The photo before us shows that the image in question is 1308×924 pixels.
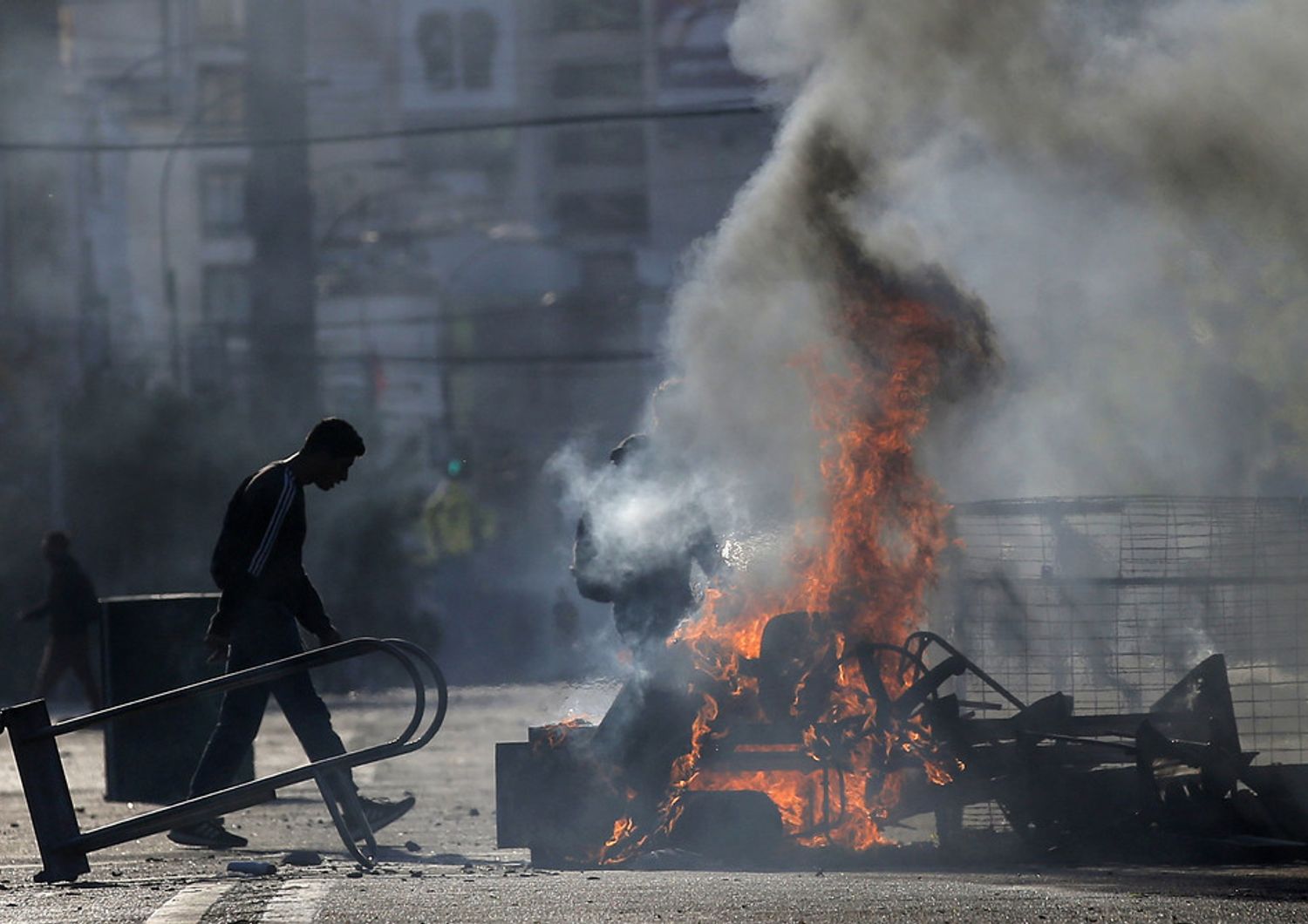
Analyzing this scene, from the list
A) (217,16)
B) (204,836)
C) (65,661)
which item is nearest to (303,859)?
(204,836)

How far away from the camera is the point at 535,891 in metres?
6.59

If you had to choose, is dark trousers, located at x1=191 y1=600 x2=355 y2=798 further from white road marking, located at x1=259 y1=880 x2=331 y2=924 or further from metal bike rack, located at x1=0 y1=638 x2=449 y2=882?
white road marking, located at x1=259 y1=880 x2=331 y2=924

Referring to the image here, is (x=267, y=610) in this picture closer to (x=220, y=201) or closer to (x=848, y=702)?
(x=848, y=702)

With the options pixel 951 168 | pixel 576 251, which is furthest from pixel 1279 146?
pixel 576 251

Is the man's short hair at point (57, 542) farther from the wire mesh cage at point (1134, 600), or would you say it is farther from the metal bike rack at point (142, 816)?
the wire mesh cage at point (1134, 600)

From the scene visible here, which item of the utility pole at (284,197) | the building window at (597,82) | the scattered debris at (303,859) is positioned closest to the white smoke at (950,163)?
the scattered debris at (303,859)

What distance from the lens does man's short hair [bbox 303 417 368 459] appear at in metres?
8.38

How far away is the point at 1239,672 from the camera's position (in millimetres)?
8133

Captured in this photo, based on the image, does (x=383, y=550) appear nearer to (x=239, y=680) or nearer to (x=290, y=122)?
(x=290, y=122)

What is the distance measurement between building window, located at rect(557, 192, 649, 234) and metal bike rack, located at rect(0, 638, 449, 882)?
6123cm

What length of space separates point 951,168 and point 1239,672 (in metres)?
7.12

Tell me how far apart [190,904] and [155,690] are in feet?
15.0

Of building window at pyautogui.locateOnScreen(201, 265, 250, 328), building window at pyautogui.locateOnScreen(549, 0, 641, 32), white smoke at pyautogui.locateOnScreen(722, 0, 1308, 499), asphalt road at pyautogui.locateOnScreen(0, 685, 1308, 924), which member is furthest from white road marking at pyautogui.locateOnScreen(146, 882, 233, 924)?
building window at pyautogui.locateOnScreen(201, 265, 250, 328)

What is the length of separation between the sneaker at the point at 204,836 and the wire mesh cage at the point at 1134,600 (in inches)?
119
